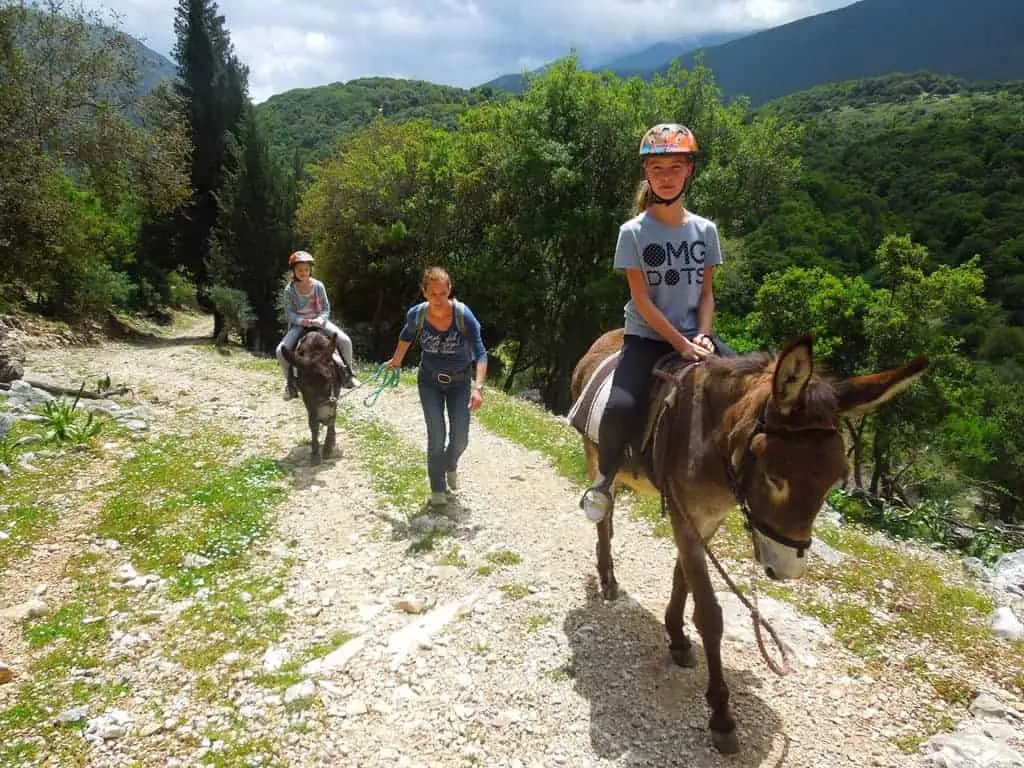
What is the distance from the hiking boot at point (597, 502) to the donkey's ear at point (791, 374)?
1843 millimetres

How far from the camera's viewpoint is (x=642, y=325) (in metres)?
4.27

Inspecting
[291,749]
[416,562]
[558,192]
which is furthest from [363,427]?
[558,192]

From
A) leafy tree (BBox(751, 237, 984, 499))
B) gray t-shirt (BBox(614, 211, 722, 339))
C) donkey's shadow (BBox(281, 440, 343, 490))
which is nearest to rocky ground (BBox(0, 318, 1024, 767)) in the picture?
donkey's shadow (BBox(281, 440, 343, 490))

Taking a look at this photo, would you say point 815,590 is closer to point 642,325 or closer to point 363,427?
point 642,325

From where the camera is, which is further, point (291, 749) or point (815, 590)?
point (815, 590)

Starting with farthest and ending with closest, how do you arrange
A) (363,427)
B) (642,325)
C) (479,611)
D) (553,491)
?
(363,427)
(553,491)
(479,611)
(642,325)

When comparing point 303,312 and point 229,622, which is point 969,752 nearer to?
point 229,622

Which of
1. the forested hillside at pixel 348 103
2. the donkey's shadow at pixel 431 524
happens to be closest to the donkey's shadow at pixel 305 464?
the donkey's shadow at pixel 431 524

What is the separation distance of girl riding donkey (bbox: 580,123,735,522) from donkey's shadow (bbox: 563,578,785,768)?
1562mm

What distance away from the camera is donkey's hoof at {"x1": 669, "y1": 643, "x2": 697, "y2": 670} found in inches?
179

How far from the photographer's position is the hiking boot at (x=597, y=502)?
14.6 feet

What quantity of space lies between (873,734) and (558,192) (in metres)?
22.6

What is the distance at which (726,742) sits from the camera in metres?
3.76

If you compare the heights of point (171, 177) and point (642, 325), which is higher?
point (171, 177)
